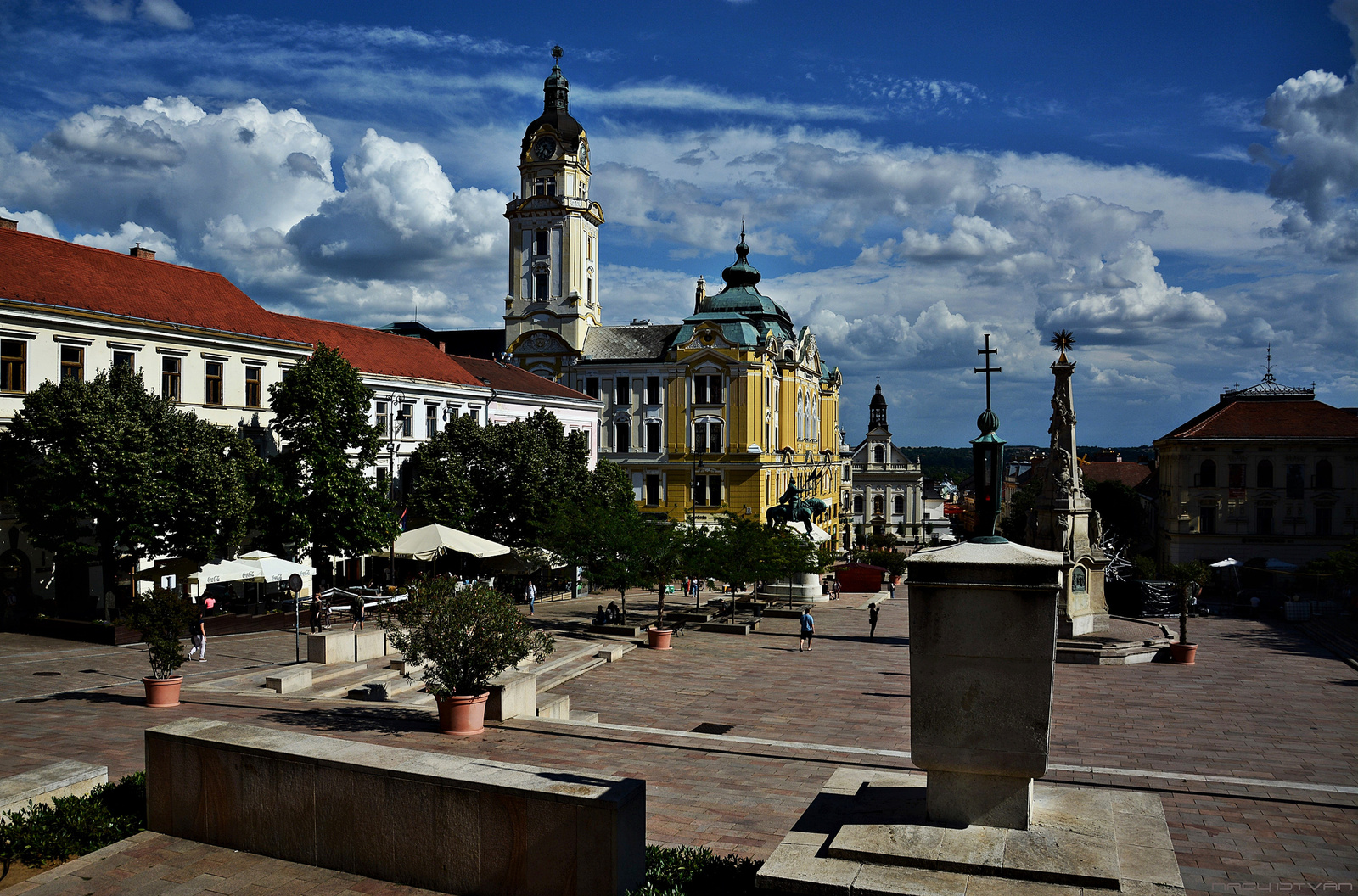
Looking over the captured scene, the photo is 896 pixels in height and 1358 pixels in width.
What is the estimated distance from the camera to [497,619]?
1402 cm

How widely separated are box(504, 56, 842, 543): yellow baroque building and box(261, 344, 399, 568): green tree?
33641 millimetres

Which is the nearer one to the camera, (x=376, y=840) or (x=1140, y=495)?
(x=376, y=840)

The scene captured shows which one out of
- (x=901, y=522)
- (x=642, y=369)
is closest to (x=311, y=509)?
(x=642, y=369)

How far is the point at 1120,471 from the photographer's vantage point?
93.9m

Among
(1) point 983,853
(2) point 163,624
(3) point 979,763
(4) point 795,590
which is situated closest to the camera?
(1) point 983,853

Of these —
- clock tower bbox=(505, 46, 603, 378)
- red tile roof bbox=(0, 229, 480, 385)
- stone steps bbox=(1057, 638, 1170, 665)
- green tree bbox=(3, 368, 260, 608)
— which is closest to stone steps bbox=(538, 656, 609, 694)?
green tree bbox=(3, 368, 260, 608)

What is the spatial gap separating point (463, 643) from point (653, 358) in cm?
5436

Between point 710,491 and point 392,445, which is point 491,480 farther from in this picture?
point 710,491

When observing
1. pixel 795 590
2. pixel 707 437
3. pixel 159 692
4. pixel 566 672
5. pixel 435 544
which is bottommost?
pixel 795 590

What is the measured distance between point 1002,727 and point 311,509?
93.9 feet

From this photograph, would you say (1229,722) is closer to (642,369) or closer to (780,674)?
(780,674)

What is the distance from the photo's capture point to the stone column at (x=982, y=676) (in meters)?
6.81

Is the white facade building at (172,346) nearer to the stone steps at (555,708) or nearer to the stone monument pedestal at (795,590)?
the stone monument pedestal at (795,590)

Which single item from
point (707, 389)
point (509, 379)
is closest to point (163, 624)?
point (509, 379)
